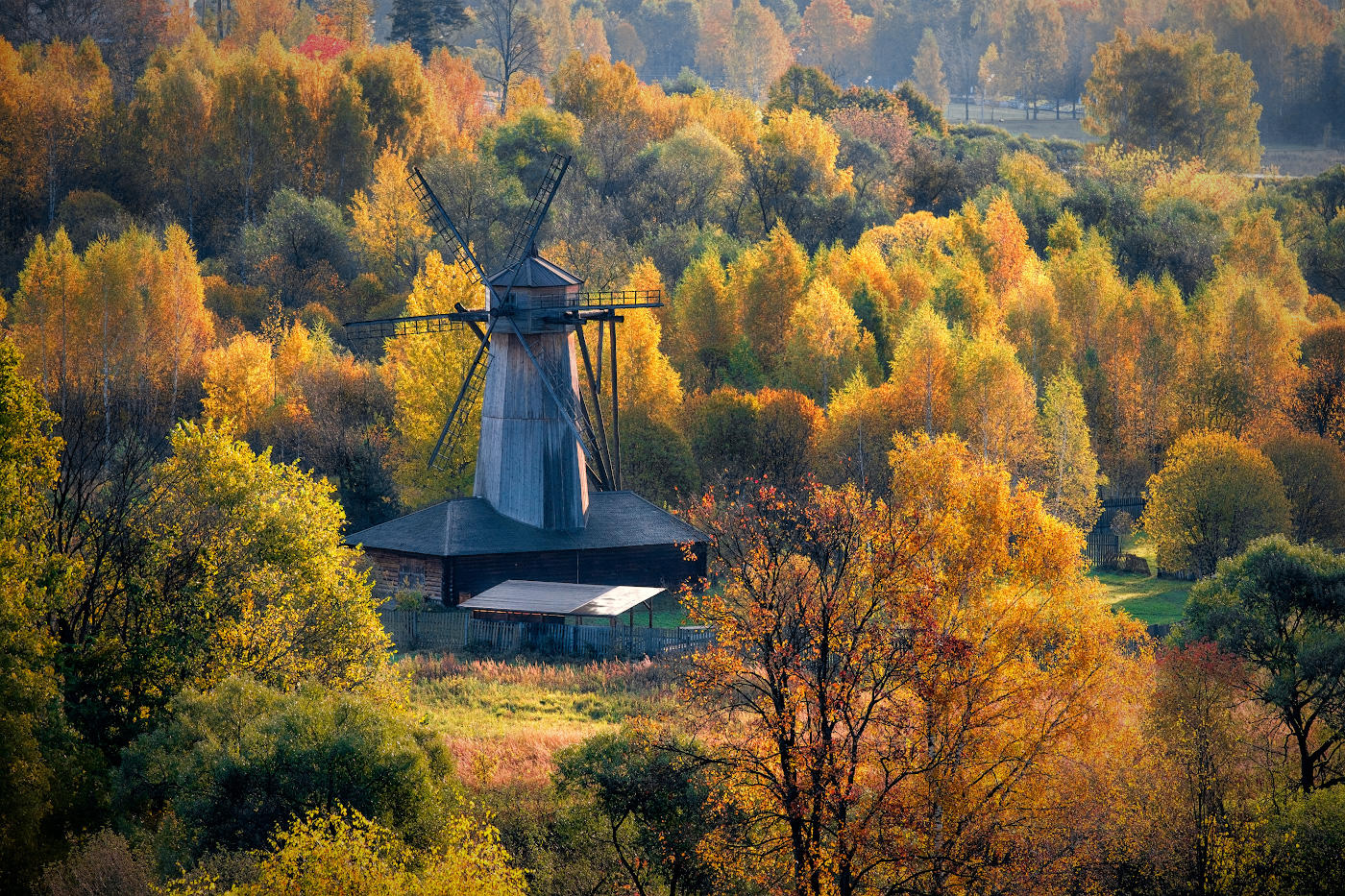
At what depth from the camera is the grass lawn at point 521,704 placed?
99.8ft

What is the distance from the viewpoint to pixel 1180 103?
11881 cm

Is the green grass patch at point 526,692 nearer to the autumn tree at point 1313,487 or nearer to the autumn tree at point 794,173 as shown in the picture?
the autumn tree at point 1313,487

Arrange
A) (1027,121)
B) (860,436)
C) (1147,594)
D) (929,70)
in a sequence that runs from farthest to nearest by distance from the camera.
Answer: (929,70) → (1027,121) → (860,436) → (1147,594)

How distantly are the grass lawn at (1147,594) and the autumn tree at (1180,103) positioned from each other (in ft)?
235

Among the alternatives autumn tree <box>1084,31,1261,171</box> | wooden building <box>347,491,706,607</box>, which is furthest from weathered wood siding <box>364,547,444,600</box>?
autumn tree <box>1084,31,1261,171</box>

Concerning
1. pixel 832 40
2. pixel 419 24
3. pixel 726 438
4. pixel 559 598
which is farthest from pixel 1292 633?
pixel 832 40

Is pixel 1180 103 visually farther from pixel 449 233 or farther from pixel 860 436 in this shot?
pixel 860 436

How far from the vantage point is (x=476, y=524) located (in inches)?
1818

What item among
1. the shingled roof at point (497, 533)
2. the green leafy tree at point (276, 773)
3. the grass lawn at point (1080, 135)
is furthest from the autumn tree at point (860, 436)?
the grass lawn at point (1080, 135)

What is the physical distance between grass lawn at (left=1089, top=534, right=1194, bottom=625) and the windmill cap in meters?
19.8

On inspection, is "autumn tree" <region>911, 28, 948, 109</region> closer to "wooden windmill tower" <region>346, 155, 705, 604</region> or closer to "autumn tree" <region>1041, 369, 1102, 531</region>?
"autumn tree" <region>1041, 369, 1102, 531</region>

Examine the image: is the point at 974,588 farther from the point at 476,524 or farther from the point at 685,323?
the point at 685,323

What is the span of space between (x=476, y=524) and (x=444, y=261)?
3495 cm

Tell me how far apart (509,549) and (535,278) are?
28.3ft
